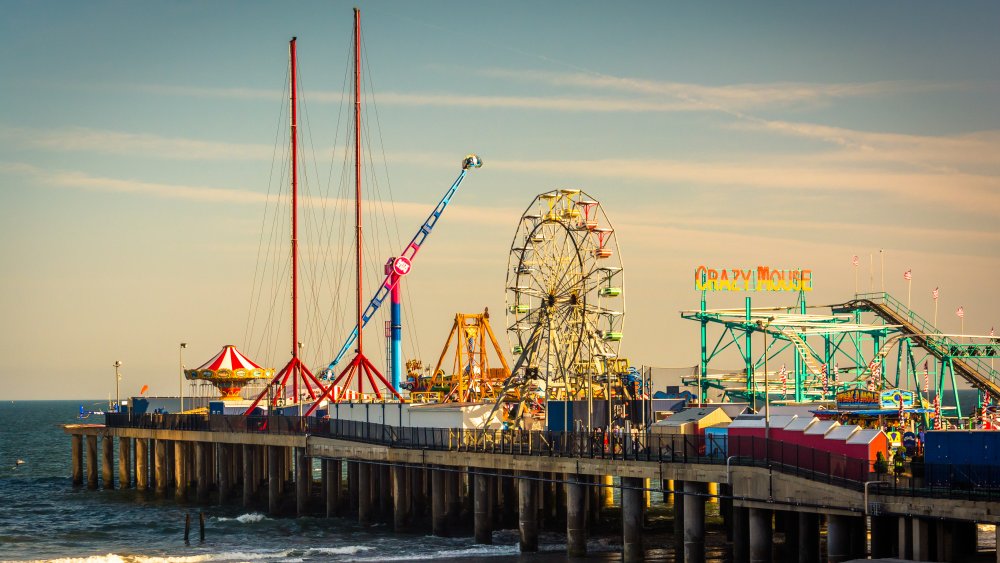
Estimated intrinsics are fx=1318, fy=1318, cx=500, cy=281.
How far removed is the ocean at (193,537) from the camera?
6475cm

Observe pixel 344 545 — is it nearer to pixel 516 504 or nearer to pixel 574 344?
pixel 516 504

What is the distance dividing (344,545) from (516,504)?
37.1ft

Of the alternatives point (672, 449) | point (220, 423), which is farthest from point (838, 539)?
point (220, 423)

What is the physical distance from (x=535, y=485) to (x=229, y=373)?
54.1 metres

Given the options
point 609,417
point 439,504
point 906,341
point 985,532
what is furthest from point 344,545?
point 906,341

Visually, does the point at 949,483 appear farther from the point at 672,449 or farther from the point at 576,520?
the point at 576,520

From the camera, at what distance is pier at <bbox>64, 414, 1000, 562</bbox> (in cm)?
4697

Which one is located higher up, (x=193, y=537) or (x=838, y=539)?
(x=838, y=539)

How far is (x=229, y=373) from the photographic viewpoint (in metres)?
112

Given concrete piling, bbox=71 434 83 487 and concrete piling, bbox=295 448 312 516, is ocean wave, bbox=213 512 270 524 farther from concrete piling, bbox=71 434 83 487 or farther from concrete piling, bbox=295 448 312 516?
concrete piling, bbox=71 434 83 487

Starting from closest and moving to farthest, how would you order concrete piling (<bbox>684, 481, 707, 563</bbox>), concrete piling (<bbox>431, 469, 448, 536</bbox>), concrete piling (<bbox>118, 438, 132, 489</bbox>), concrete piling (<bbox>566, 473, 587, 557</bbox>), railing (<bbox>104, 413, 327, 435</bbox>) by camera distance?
concrete piling (<bbox>684, 481, 707, 563</bbox>) → concrete piling (<bbox>566, 473, 587, 557</bbox>) → concrete piling (<bbox>431, 469, 448, 536</bbox>) → railing (<bbox>104, 413, 327, 435</bbox>) → concrete piling (<bbox>118, 438, 132, 489</bbox>)

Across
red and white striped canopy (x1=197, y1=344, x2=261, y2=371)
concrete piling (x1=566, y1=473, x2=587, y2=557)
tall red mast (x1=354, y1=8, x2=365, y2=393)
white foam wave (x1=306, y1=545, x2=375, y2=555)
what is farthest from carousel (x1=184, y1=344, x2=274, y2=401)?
concrete piling (x1=566, y1=473, x2=587, y2=557)

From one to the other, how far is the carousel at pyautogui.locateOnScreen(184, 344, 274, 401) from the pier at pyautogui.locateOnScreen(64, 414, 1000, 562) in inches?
366

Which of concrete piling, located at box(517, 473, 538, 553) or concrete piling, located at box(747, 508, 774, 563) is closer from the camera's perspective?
concrete piling, located at box(747, 508, 774, 563)
